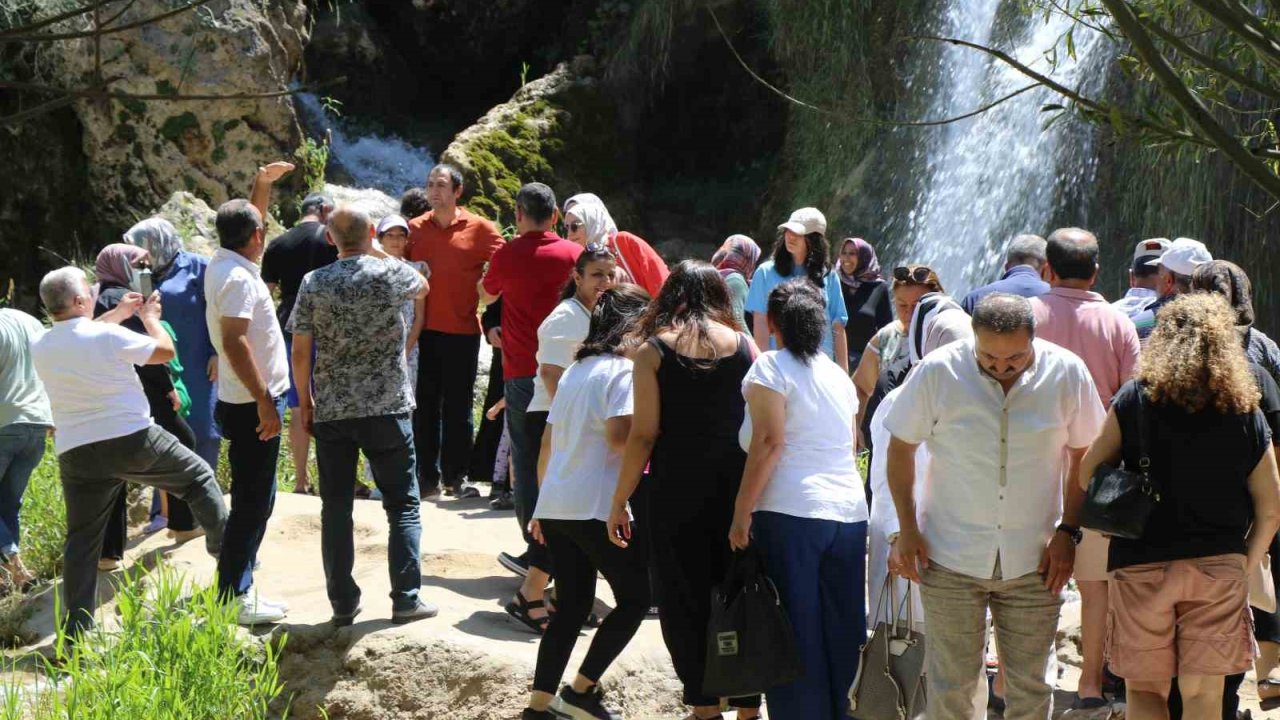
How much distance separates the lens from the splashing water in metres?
16.8

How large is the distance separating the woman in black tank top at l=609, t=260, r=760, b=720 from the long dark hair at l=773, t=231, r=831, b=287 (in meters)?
2.41

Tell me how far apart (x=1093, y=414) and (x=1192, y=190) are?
6693 millimetres

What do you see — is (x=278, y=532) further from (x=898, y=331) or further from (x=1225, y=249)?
(x=1225, y=249)

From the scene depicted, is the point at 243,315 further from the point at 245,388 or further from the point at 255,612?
the point at 255,612

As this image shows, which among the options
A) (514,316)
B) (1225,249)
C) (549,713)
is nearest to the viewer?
(549,713)

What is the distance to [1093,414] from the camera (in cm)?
471

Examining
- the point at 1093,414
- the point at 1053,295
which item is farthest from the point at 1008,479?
the point at 1053,295

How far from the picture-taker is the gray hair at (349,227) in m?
6.07

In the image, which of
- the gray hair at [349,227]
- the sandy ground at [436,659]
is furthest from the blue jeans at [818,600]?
the gray hair at [349,227]

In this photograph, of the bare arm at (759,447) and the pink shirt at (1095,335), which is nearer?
the bare arm at (759,447)

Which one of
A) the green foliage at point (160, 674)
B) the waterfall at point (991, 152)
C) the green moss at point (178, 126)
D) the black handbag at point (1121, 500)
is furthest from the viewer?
the green moss at point (178, 126)

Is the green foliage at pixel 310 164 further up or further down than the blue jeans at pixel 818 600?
further up

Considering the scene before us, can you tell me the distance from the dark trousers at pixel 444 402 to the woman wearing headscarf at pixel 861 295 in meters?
2.25

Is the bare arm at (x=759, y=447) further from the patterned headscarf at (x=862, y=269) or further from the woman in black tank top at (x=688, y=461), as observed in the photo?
the patterned headscarf at (x=862, y=269)
